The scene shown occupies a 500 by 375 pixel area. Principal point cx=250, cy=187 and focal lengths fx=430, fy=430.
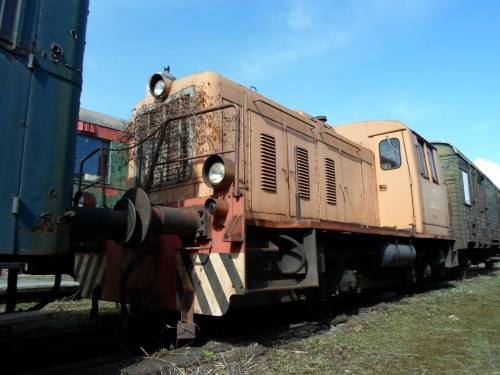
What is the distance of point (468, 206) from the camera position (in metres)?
11.8

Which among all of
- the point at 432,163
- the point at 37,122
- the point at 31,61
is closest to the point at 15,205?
the point at 37,122

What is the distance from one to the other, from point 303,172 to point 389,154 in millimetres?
3155

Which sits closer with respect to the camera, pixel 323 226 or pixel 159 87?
pixel 323 226

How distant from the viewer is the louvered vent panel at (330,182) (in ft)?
21.9

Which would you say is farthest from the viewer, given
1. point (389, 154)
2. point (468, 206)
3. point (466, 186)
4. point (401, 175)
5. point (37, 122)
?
point (466, 186)

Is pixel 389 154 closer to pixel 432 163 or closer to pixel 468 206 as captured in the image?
pixel 432 163

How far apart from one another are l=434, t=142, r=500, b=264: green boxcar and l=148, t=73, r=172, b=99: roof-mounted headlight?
7.87 meters

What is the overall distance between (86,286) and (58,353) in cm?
133

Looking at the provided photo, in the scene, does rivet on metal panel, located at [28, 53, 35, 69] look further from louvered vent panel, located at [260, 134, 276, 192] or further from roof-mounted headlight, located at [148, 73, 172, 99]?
louvered vent panel, located at [260, 134, 276, 192]

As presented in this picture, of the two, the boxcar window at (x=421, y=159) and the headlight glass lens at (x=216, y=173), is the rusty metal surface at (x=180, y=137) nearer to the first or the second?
the headlight glass lens at (x=216, y=173)

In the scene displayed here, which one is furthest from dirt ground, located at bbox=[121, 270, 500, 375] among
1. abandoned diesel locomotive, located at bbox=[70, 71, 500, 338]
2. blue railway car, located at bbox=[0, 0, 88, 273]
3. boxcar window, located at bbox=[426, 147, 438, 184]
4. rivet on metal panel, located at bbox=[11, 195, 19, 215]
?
boxcar window, located at bbox=[426, 147, 438, 184]

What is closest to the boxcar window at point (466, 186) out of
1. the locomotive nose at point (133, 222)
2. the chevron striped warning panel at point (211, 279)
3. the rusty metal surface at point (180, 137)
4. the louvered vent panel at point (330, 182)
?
the louvered vent panel at point (330, 182)

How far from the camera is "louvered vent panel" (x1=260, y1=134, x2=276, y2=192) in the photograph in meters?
5.36

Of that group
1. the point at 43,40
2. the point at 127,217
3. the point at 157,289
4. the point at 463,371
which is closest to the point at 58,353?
the point at 157,289
